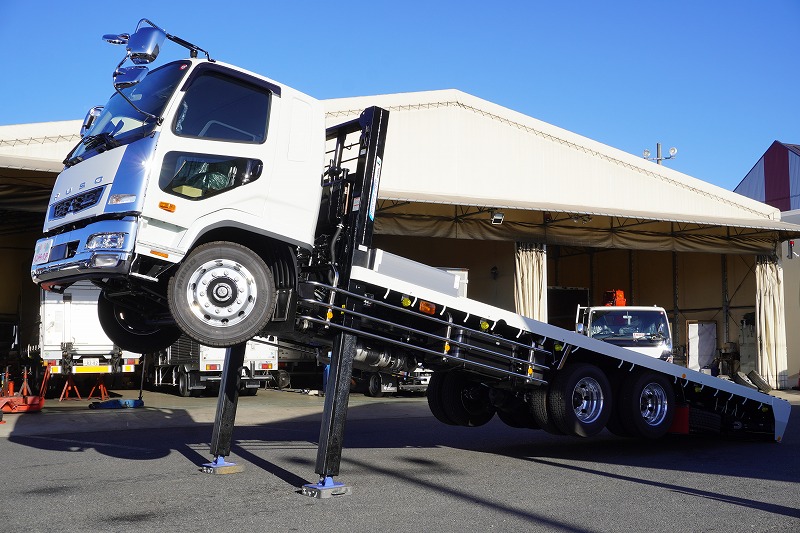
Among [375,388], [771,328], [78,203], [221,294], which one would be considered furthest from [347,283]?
[771,328]

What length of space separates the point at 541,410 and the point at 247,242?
13.3 ft

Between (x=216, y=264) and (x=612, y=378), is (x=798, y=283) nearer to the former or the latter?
(x=612, y=378)

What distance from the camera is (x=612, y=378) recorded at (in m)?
9.61

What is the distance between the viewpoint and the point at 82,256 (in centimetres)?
613

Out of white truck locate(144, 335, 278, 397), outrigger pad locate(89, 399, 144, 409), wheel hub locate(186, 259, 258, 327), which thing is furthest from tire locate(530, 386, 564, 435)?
white truck locate(144, 335, 278, 397)

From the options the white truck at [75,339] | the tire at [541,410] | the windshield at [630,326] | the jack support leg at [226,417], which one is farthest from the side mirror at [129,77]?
the white truck at [75,339]

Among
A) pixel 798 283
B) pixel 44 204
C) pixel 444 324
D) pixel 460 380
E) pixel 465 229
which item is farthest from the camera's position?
pixel 798 283

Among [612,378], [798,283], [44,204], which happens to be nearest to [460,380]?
[612,378]

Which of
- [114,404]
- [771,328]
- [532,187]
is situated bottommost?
[114,404]

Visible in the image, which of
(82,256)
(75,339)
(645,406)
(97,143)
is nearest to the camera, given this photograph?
(82,256)

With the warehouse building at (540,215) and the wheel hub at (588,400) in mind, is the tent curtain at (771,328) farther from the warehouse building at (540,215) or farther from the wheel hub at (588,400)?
the wheel hub at (588,400)

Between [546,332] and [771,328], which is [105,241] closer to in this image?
[546,332]

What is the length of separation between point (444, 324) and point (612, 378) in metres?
2.87

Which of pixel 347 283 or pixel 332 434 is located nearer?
pixel 332 434
